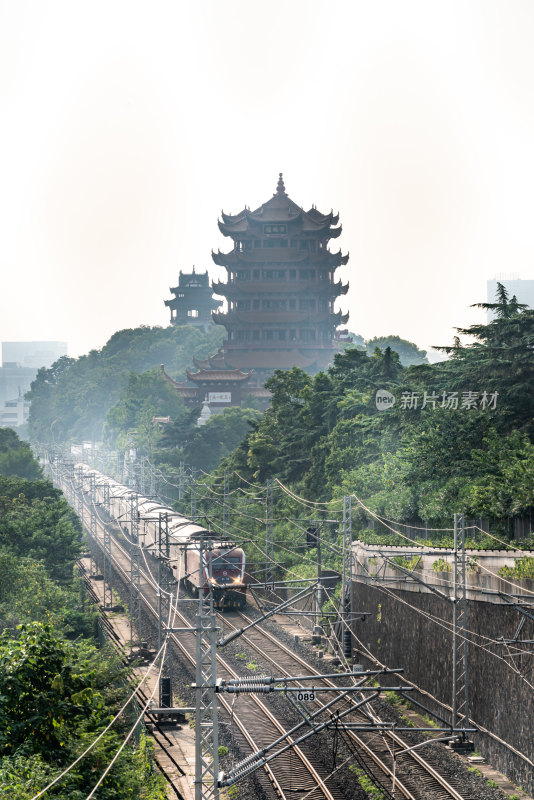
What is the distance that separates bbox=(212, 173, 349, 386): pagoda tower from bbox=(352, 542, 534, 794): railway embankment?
82762 mm

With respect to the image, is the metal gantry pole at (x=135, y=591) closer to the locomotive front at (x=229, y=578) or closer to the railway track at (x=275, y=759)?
the railway track at (x=275, y=759)

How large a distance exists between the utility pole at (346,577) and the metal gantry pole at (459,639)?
6.03m

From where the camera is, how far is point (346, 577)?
3881 centimetres

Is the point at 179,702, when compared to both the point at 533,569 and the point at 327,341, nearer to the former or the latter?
the point at 533,569

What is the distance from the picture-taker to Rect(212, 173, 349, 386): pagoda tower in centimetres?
12019

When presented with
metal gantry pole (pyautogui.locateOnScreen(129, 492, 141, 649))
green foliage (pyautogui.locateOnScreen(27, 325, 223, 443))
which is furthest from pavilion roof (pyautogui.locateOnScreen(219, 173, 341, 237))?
metal gantry pole (pyautogui.locateOnScreen(129, 492, 141, 649))

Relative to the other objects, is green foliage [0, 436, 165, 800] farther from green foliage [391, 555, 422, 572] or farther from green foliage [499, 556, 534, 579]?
green foliage [499, 556, 534, 579]

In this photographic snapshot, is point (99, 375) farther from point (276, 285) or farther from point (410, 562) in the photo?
point (410, 562)

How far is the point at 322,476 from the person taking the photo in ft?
207

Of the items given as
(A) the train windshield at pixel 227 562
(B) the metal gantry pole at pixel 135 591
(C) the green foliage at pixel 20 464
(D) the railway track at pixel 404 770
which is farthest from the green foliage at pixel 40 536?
(C) the green foliage at pixel 20 464

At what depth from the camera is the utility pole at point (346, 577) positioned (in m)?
36.9

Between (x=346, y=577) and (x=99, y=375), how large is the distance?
13083 cm

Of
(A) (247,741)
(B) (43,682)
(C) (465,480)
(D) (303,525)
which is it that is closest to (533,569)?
(A) (247,741)

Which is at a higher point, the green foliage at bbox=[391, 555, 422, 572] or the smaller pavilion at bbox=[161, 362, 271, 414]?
the smaller pavilion at bbox=[161, 362, 271, 414]
